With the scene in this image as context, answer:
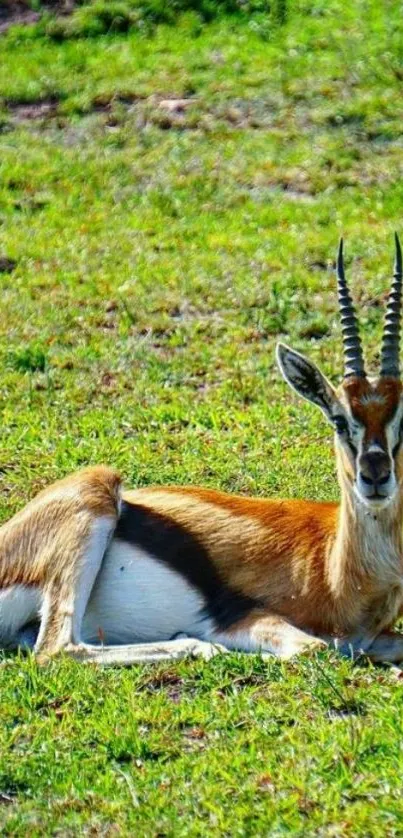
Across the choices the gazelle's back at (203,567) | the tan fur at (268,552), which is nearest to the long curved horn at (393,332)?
the tan fur at (268,552)

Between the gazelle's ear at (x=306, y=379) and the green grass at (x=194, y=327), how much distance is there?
105 centimetres

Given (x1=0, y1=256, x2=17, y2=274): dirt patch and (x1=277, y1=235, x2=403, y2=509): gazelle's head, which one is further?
(x1=0, y1=256, x2=17, y2=274): dirt patch

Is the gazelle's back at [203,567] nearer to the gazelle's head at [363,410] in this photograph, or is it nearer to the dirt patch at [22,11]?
the gazelle's head at [363,410]

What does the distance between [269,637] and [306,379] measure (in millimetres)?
1015

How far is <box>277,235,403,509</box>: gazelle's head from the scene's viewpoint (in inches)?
249

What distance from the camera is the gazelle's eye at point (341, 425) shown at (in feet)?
21.5

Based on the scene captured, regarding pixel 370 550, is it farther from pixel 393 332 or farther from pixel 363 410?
pixel 393 332

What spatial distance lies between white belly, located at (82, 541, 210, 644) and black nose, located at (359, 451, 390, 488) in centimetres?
97

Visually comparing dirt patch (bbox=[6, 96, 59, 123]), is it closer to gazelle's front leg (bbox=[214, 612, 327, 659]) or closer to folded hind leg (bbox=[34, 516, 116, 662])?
folded hind leg (bbox=[34, 516, 116, 662])

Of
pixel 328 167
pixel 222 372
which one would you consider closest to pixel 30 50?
pixel 328 167

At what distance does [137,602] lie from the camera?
6918 millimetres

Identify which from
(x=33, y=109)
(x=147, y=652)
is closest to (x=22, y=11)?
(x=33, y=109)

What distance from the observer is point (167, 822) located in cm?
502

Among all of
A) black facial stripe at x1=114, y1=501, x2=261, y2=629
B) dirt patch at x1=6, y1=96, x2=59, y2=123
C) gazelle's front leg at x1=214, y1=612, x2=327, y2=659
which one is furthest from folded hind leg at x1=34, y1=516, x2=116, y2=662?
dirt patch at x1=6, y1=96, x2=59, y2=123
